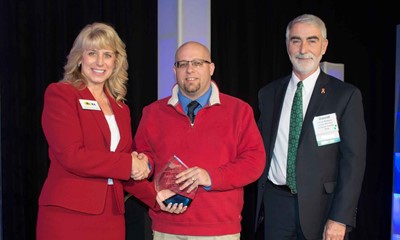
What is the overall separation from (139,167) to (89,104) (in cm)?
37

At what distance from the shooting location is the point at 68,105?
194cm

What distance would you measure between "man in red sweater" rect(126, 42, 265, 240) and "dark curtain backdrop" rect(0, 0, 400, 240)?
1.99 feet

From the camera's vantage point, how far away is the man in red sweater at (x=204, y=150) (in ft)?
7.33

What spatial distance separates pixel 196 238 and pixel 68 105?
92 cm

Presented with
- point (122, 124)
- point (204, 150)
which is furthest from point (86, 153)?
point (204, 150)

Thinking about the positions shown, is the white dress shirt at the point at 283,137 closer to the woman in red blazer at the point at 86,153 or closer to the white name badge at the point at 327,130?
the white name badge at the point at 327,130

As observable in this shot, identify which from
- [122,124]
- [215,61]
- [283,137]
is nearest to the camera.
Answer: [122,124]

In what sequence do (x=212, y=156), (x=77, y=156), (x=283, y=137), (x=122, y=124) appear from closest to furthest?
1. (x=77, y=156)
2. (x=122, y=124)
3. (x=212, y=156)
4. (x=283, y=137)

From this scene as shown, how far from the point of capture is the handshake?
6.70 feet

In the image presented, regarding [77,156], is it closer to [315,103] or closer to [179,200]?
[179,200]

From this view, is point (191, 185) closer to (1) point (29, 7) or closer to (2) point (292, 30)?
(2) point (292, 30)

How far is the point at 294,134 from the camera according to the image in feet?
8.09

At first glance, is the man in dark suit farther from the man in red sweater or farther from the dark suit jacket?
the man in red sweater

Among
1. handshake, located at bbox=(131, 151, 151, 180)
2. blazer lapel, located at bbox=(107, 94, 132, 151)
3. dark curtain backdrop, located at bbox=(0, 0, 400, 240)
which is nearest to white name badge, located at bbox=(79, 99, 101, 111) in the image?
blazer lapel, located at bbox=(107, 94, 132, 151)
